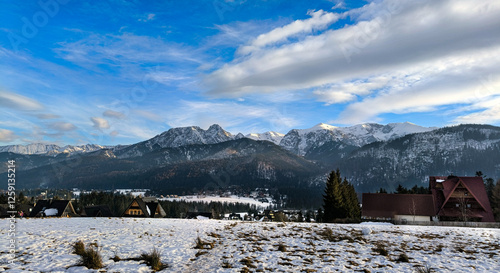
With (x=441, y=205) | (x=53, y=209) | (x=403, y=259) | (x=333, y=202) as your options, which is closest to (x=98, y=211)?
(x=53, y=209)

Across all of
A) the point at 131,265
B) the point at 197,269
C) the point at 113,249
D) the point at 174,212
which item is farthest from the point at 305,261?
the point at 174,212

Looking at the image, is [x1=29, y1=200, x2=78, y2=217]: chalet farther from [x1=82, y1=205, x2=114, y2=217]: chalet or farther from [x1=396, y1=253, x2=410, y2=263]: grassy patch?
[x1=396, y1=253, x2=410, y2=263]: grassy patch

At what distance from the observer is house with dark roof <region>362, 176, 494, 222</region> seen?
55.9 meters

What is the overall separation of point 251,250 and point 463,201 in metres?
59.1

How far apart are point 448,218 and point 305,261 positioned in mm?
57409

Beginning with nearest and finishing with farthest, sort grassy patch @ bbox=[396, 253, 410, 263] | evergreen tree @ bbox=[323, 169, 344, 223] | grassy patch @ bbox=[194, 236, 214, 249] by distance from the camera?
grassy patch @ bbox=[396, 253, 410, 263] < grassy patch @ bbox=[194, 236, 214, 249] < evergreen tree @ bbox=[323, 169, 344, 223]

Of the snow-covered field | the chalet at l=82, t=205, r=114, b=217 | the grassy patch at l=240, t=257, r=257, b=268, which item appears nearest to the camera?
the snow-covered field

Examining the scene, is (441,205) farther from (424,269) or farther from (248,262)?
(248,262)

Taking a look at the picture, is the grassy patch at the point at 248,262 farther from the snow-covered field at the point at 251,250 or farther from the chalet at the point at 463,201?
the chalet at the point at 463,201

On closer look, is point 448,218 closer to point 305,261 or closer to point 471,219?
point 471,219

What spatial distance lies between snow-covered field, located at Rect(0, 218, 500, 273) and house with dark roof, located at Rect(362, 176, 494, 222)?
3420 cm

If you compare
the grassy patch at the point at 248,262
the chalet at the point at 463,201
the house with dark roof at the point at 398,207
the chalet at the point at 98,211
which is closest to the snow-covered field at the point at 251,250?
the grassy patch at the point at 248,262

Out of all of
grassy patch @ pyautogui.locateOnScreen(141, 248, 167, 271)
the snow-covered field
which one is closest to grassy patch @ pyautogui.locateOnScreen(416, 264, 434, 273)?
the snow-covered field

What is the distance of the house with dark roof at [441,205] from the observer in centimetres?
5588
